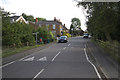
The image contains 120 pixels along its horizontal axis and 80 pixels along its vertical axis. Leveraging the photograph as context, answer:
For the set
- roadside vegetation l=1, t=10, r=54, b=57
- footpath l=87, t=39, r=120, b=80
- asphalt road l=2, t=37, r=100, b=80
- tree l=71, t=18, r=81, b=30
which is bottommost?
asphalt road l=2, t=37, r=100, b=80

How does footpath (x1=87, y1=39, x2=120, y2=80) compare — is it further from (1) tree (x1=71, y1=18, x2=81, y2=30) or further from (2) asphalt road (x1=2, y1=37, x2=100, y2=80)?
(1) tree (x1=71, y1=18, x2=81, y2=30)

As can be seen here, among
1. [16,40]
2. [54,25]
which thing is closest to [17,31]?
[16,40]

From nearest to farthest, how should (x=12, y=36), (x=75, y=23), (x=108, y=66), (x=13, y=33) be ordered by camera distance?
(x=108, y=66) < (x=12, y=36) < (x=13, y=33) < (x=75, y=23)

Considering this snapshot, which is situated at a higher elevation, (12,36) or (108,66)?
(12,36)

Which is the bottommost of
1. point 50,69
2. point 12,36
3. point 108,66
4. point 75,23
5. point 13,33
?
point 50,69

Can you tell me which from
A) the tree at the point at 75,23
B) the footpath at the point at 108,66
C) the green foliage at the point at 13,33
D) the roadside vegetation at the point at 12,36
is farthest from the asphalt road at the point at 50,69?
the tree at the point at 75,23

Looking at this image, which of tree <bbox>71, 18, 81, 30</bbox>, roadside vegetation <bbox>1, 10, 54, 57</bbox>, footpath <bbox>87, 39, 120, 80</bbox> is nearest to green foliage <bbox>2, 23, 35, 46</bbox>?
roadside vegetation <bbox>1, 10, 54, 57</bbox>

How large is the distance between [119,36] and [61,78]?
343 centimetres

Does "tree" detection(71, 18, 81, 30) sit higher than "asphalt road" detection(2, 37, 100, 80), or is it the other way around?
"tree" detection(71, 18, 81, 30)

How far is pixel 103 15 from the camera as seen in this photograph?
9445 millimetres

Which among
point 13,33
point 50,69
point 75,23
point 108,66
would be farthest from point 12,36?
point 75,23

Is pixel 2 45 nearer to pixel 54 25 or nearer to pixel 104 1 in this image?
pixel 104 1

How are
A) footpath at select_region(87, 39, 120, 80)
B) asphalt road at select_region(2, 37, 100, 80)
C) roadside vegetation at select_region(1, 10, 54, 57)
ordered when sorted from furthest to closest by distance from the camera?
roadside vegetation at select_region(1, 10, 54, 57) < asphalt road at select_region(2, 37, 100, 80) < footpath at select_region(87, 39, 120, 80)

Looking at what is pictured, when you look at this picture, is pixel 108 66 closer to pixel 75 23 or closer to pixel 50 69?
pixel 50 69
